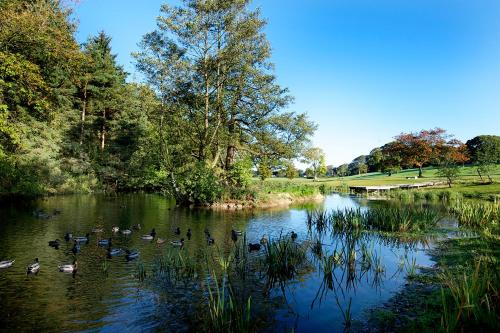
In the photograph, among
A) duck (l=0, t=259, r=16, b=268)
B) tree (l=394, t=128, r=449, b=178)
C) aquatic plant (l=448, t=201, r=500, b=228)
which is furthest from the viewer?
tree (l=394, t=128, r=449, b=178)

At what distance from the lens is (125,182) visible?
5031cm

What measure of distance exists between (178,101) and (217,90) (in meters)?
4.18

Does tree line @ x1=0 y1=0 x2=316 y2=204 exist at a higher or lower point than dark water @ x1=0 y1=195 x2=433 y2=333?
higher

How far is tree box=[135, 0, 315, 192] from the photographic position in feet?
101

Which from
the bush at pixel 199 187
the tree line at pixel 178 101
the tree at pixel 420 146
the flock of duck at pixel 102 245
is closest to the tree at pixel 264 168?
the tree line at pixel 178 101

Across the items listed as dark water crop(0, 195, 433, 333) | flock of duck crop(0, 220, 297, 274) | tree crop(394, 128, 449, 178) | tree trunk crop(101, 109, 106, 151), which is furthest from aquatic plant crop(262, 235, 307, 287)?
tree crop(394, 128, 449, 178)

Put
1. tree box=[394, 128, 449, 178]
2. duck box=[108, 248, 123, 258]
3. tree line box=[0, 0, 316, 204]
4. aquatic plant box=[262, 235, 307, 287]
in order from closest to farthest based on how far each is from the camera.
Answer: aquatic plant box=[262, 235, 307, 287]
duck box=[108, 248, 123, 258]
tree line box=[0, 0, 316, 204]
tree box=[394, 128, 449, 178]

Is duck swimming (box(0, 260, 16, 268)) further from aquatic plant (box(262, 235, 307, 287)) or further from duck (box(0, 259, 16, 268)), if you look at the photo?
aquatic plant (box(262, 235, 307, 287))

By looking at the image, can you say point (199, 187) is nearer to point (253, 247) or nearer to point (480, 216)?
point (253, 247)

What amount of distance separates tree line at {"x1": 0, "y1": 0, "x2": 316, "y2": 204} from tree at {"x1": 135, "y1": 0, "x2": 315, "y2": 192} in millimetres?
98

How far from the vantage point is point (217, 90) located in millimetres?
34500

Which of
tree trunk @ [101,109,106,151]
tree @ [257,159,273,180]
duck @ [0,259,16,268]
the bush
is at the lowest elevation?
duck @ [0,259,16,268]

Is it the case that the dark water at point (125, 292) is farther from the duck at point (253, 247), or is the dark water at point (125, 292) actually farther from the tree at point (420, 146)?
the tree at point (420, 146)

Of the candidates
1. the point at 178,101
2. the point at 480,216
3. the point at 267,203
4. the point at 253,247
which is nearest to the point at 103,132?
the point at 178,101
